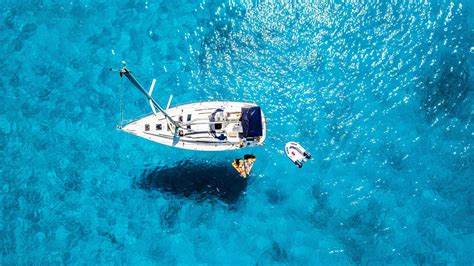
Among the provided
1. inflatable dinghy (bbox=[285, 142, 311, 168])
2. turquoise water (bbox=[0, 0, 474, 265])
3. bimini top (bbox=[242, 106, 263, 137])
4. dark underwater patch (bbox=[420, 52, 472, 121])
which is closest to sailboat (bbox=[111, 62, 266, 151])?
bimini top (bbox=[242, 106, 263, 137])

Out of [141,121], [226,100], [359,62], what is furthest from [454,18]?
[141,121]

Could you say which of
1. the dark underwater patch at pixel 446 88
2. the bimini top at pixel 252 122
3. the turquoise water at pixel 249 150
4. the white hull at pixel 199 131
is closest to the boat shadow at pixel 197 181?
the turquoise water at pixel 249 150

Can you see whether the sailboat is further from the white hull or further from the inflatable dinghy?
the inflatable dinghy

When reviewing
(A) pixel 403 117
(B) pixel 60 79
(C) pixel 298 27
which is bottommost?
(B) pixel 60 79

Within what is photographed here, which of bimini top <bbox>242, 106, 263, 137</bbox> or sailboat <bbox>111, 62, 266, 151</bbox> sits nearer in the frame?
bimini top <bbox>242, 106, 263, 137</bbox>

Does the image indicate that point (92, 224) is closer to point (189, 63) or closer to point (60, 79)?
point (60, 79)

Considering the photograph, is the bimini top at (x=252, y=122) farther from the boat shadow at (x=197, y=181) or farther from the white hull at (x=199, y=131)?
the boat shadow at (x=197, y=181)
